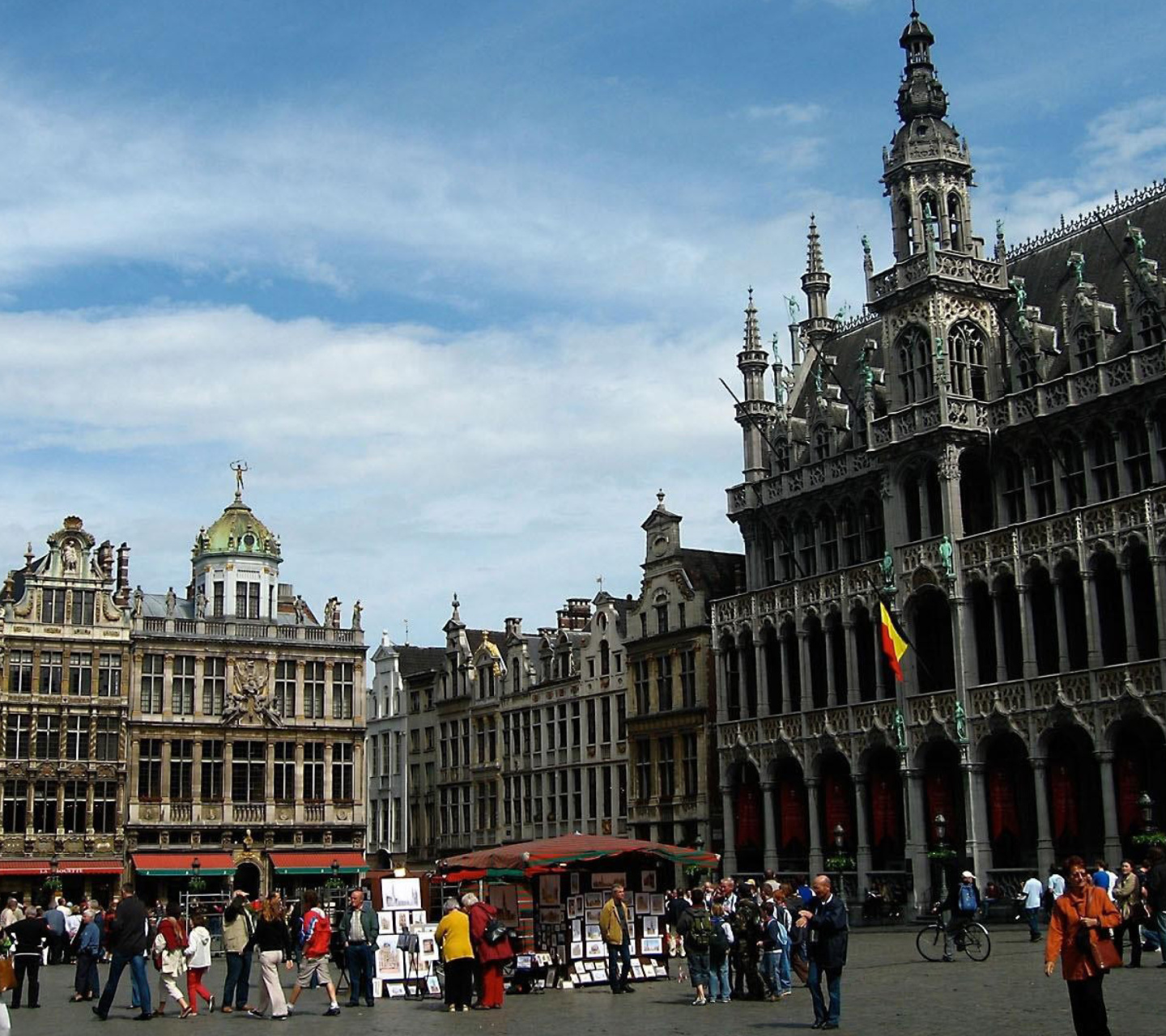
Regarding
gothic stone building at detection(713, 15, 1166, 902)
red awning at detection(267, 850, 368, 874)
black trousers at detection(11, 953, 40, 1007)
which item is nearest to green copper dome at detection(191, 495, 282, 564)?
red awning at detection(267, 850, 368, 874)

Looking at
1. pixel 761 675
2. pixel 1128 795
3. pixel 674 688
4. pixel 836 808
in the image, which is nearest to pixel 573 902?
pixel 1128 795

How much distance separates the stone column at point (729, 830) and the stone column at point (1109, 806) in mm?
17266

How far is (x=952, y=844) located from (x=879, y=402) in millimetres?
15257

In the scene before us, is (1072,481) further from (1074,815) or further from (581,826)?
(581,826)

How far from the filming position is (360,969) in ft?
87.0

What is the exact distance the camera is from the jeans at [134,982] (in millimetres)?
24562

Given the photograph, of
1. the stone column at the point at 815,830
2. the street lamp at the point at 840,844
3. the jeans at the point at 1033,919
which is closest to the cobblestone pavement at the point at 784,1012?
the jeans at the point at 1033,919

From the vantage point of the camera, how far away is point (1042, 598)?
153 feet

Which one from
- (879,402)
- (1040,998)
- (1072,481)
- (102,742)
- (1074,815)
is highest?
(879,402)

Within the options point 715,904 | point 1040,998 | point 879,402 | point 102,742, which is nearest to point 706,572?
point 879,402

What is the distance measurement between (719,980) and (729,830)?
109 feet

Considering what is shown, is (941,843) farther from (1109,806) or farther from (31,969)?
(31,969)

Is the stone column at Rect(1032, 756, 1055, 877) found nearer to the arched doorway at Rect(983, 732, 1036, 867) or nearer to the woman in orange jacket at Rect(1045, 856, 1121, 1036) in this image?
the arched doorway at Rect(983, 732, 1036, 867)

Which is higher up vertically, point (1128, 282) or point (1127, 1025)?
point (1128, 282)
